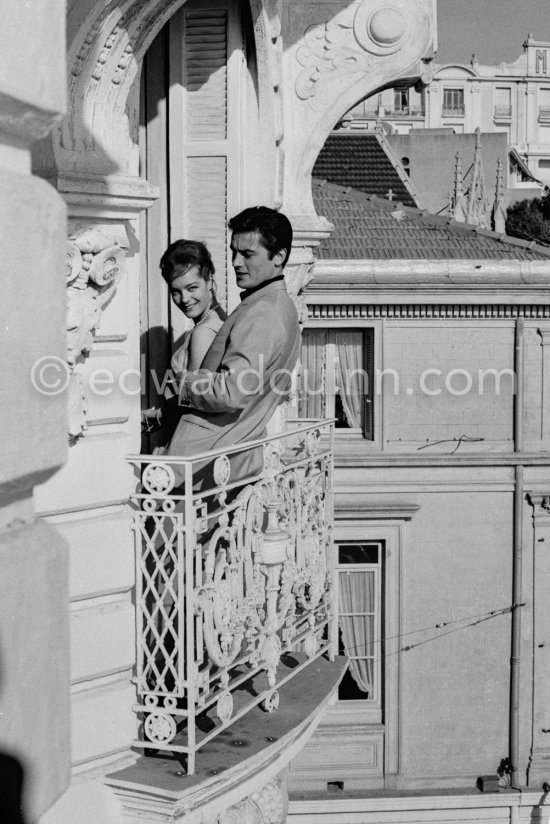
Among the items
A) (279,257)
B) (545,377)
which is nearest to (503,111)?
(545,377)

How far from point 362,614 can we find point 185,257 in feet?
51.7

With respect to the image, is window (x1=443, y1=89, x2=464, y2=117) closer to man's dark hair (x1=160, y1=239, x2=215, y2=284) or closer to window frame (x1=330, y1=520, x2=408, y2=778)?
window frame (x1=330, y1=520, x2=408, y2=778)

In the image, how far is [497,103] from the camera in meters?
122

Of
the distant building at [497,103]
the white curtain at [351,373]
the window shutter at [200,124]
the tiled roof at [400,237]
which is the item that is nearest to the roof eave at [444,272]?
the tiled roof at [400,237]

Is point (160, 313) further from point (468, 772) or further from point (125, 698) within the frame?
point (468, 772)

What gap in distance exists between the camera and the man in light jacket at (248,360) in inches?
234

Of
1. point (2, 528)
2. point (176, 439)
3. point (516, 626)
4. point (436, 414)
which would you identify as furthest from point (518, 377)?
point (2, 528)

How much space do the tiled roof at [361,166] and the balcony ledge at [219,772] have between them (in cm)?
2284

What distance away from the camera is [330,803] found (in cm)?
2147

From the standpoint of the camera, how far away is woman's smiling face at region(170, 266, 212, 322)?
21.9 ft

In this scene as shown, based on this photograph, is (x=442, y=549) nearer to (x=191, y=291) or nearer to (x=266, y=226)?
(x=191, y=291)

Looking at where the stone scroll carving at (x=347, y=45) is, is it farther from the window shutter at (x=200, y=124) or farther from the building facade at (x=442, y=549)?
the building facade at (x=442, y=549)

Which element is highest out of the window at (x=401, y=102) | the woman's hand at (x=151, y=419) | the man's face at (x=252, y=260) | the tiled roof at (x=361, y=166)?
the window at (x=401, y=102)

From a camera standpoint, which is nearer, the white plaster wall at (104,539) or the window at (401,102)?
the white plaster wall at (104,539)
